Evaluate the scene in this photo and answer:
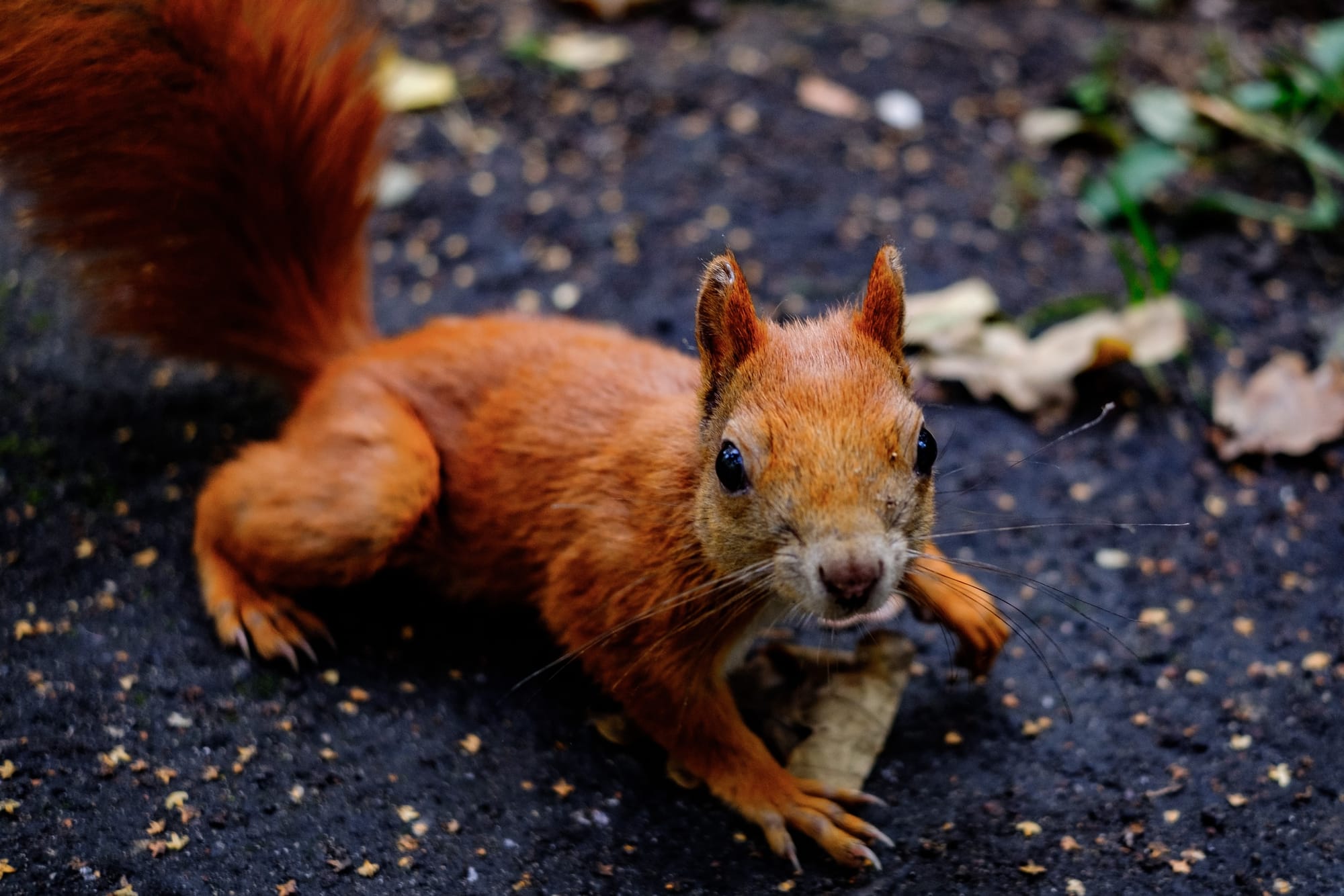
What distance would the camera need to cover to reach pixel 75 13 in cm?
288

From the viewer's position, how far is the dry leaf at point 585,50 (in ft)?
17.3

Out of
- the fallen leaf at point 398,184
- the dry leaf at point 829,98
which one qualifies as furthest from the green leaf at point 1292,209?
the fallen leaf at point 398,184

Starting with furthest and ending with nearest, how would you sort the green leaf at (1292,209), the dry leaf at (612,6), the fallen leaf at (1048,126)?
the dry leaf at (612,6) → the fallen leaf at (1048,126) → the green leaf at (1292,209)

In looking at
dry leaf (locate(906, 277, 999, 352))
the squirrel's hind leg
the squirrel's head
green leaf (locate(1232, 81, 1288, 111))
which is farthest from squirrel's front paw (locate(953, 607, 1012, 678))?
green leaf (locate(1232, 81, 1288, 111))

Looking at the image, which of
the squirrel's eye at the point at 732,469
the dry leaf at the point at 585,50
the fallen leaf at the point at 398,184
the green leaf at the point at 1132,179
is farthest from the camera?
→ the dry leaf at the point at 585,50

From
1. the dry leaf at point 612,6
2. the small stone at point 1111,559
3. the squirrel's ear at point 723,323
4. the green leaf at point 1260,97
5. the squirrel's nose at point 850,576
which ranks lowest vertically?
the small stone at point 1111,559

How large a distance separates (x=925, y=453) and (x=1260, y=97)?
312 centimetres

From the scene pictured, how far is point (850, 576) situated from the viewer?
2154 mm

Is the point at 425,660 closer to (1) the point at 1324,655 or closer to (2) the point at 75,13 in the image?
(2) the point at 75,13

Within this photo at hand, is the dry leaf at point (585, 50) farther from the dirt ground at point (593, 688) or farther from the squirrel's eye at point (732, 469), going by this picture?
the squirrel's eye at point (732, 469)

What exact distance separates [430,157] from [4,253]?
1.61 metres

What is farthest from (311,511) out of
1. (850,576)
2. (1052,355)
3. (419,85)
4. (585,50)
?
(585,50)

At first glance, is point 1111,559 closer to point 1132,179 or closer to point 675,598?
point 675,598

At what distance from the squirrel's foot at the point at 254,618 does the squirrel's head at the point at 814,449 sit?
47.1 inches
